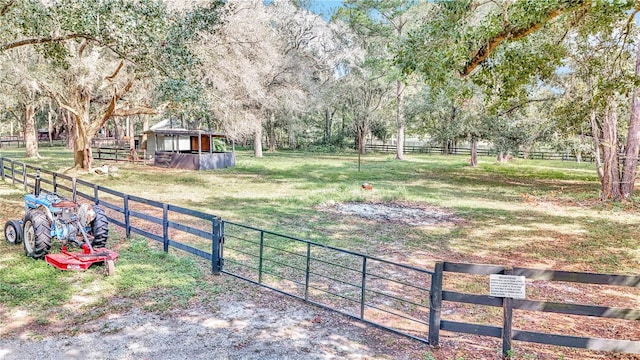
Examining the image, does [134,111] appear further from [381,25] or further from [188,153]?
[381,25]

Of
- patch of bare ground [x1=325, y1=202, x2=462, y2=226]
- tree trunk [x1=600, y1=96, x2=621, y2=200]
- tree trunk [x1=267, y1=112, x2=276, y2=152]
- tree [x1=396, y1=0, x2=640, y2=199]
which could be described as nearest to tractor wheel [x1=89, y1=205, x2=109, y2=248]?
tree [x1=396, y1=0, x2=640, y2=199]

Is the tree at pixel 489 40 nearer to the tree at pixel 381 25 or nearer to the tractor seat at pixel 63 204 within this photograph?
the tractor seat at pixel 63 204

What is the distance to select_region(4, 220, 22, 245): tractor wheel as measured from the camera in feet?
23.9

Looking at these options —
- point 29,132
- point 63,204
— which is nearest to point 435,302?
point 63,204

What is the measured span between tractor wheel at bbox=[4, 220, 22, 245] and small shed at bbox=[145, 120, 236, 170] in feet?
52.1

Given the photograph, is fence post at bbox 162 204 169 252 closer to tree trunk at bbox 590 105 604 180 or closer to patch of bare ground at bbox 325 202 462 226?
patch of bare ground at bbox 325 202 462 226

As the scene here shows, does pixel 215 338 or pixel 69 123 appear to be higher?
pixel 69 123

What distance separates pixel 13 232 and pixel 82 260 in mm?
2535

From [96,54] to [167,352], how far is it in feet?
51.8

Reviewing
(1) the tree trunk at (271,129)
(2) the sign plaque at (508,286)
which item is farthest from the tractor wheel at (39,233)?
(1) the tree trunk at (271,129)

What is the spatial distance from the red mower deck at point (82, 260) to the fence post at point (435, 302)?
4.66 meters

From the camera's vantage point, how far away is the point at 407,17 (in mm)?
33219

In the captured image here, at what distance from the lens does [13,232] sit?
7449 millimetres

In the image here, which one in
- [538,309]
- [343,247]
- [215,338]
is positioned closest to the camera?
[538,309]
